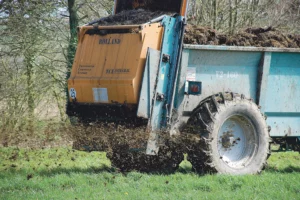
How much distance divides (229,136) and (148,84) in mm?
1615

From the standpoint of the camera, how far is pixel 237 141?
844cm

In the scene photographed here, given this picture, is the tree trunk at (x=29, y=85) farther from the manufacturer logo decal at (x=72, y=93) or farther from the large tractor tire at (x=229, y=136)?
the large tractor tire at (x=229, y=136)

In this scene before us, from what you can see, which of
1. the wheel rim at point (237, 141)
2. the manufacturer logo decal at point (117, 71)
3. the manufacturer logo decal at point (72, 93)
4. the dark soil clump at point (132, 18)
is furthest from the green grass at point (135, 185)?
the dark soil clump at point (132, 18)

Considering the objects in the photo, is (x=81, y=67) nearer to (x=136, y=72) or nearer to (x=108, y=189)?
(x=136, y=72)

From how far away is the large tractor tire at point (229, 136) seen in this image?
25.6ft

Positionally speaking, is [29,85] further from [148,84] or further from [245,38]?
[148,84]

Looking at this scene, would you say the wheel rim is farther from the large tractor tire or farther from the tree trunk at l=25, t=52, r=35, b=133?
the tree trunk at l=25, t=52, r=35, b=133

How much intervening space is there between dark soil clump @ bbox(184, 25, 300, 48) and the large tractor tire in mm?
926

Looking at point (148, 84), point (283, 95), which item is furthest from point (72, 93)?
point (283, 95)

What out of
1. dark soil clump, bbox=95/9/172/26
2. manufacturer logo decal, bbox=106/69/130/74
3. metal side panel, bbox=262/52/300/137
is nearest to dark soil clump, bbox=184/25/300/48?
metal side panel, bbox=262/52/300/137

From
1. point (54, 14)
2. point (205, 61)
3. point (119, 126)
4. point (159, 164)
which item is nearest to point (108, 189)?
point (119, 126)

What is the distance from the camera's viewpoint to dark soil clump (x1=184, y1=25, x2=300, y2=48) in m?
8.28

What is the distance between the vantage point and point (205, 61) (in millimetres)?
8156

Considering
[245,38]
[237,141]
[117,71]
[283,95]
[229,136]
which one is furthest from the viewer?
[283,95]
